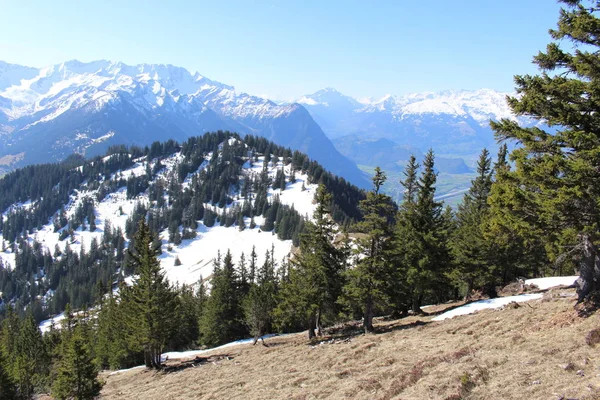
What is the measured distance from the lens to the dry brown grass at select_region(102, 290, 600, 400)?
12297 mm

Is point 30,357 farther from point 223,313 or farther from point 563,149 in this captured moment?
point 563,149

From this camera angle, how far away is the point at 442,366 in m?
15.6

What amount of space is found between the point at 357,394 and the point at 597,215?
11.7 m

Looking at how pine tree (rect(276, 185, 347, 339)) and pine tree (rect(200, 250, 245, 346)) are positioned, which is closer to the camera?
pine tree (rect(276, 185, 347, 339))

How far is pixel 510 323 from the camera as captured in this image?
763 inches

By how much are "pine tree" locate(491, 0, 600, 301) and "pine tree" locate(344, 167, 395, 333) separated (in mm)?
12505

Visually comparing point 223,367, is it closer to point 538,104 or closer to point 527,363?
point 527,363

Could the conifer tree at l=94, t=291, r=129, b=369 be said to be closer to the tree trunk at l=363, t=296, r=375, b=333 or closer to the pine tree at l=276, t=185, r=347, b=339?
the pine tree at l=276, t=185, r=347, b=339

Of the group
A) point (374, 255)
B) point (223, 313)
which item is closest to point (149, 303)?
point (374, 255)

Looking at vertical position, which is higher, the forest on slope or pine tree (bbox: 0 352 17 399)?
the forest on slope

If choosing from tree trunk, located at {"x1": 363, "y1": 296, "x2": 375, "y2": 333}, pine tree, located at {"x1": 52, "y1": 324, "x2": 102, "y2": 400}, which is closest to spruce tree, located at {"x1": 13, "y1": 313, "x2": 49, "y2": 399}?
pine tree, located at {"x1": 52, "y1": 324, "x2": 102, "y2": 400}

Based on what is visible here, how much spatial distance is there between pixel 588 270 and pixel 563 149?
226 inches

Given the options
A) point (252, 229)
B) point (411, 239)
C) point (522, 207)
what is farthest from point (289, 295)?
point (252, 229)

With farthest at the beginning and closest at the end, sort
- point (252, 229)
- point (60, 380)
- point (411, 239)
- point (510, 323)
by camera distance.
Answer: point (252, 229) < point (411, 239) < point (60, 380) < point (510, 323)
